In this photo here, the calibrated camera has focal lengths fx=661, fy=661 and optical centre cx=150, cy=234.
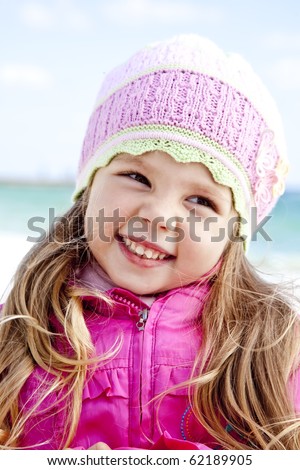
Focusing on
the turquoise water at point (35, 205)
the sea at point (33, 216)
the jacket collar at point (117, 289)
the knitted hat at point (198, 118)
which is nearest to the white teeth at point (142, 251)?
the jacket collar at point (117, 289)

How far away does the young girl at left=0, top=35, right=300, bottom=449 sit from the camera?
1630 millimetres

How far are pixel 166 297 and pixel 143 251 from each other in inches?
5.8

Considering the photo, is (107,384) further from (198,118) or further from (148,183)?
(198,118)

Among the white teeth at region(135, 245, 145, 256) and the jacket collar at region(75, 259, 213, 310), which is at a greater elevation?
the white teeth at region(135, 245, 145, 256)

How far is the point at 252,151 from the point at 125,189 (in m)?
0.36

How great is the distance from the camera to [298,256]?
181 inches

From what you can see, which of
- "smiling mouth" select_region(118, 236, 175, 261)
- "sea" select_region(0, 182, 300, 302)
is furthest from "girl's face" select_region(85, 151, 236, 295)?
"sea" select_region(0, 182, 300, 302)

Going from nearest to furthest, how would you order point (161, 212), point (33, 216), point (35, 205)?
1. point (161, 212)
2. point (33, 216)
3. point (35, 205)

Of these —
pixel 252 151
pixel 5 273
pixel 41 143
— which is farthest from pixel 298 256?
pixel 41 143

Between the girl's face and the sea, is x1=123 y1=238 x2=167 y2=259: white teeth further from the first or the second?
the sea

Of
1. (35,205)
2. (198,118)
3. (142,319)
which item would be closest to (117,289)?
(142,319)

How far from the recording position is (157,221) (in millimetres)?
1634

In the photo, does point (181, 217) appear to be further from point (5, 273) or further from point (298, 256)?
point (298, 256)
